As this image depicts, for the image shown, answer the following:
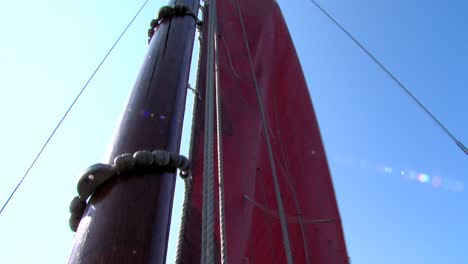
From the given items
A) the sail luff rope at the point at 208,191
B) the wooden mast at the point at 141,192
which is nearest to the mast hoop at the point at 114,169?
the wooden mast at the point at 141,192

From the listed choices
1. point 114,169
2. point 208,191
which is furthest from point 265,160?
point 114,169

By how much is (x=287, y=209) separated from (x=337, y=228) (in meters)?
0.38

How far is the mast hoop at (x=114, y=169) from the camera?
835mm

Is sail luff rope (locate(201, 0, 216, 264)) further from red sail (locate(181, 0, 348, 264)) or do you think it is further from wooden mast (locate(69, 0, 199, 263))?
red sail (locate(181, 0, 348, 264))

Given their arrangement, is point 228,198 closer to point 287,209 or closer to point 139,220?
point 287,209

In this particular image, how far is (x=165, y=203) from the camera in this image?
833 millimetres

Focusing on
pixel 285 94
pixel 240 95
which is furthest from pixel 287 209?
pixel 285 94

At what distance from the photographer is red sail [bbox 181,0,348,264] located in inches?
78.7

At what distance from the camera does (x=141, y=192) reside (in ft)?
2.69

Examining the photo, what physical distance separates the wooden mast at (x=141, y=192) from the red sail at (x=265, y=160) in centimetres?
75

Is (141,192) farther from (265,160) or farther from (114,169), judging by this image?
(265,160)

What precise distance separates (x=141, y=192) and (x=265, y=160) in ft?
5.79

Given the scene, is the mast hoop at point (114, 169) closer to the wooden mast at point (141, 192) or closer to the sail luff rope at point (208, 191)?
the wooden mast at point (141, 192)

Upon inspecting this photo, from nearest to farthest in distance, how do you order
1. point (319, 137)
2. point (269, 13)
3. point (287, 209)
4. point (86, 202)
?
point (86, 202), point (287, 209), point (319, 137), point (269, 13)
